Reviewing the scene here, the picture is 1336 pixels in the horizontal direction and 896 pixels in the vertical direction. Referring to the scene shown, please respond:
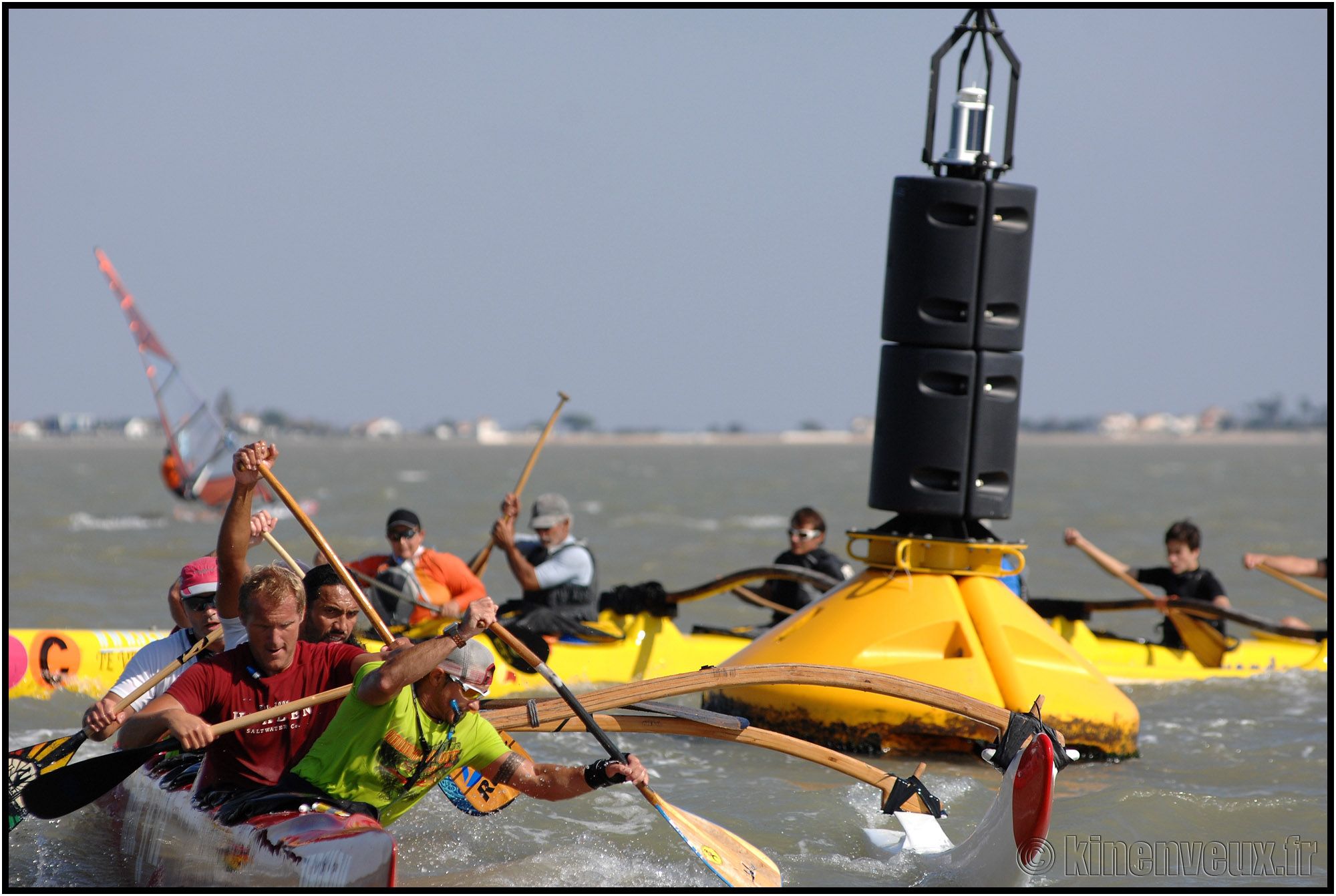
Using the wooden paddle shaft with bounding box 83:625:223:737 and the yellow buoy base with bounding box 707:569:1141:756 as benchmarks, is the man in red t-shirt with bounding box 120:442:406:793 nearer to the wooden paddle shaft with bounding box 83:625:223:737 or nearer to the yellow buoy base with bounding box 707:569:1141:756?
the wooden paddle shaft with bounding box 83:625:223:737

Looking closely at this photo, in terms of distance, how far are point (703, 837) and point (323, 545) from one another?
1.78m

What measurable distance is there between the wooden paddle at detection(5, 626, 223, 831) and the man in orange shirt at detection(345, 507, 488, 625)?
3.04 metres

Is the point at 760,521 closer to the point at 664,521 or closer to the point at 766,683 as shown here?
the point at 664,521

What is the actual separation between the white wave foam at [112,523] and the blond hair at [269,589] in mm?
23082

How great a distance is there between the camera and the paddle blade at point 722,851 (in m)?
Answer: 4.89

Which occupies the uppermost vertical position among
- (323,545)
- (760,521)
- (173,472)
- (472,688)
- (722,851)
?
(323,545)

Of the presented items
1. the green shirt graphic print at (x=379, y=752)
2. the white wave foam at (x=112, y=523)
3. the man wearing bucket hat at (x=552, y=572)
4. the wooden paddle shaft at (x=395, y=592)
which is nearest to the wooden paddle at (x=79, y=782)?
the green shirt graphic print at (x=379, y=752)

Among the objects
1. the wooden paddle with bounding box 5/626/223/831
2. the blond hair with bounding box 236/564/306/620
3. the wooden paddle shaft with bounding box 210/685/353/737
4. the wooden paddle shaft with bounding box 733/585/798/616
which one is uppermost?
the blond hair with bounding box 236/564/306/620

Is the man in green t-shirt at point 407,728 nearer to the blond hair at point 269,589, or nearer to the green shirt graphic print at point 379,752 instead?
the green shirt graphic print at point 379,752

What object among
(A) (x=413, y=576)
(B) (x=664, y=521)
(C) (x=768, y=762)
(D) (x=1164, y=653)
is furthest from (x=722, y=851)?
(B) (x=664, y=521)

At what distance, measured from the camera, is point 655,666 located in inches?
349

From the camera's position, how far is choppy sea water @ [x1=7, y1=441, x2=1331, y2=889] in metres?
5.38

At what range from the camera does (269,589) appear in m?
4.18

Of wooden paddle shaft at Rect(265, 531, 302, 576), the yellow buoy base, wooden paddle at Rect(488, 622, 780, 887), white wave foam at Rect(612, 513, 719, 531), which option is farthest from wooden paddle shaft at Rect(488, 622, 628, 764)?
white wave foam at Rect(612, 513, 719, 531)
